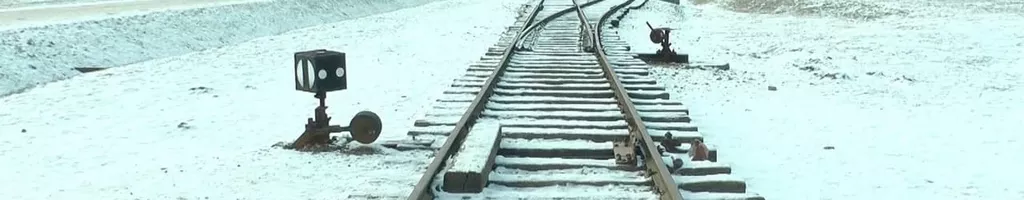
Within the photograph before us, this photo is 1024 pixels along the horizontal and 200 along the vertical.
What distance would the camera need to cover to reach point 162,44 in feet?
59.8

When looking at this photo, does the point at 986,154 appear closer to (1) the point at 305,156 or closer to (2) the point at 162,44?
(1) the point at 305,156

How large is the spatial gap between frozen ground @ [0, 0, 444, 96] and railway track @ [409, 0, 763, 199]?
7.09 m

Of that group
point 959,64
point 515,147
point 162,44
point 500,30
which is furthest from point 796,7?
point 515,147

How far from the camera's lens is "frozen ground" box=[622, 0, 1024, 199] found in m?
6.06

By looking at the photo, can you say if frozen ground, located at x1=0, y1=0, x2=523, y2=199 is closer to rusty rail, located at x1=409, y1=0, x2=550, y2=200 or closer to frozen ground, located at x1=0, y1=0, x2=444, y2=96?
rusty rail, located at x1=409, y1=0, x2=550, y2=200

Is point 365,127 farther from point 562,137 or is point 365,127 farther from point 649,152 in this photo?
point 649,152

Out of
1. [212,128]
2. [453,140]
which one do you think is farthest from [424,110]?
[453,140]

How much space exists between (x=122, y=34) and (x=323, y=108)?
12491 mm

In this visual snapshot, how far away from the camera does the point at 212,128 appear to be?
7.72m

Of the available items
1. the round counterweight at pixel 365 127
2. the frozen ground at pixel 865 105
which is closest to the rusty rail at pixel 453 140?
the round counterweight at pixel 365 127

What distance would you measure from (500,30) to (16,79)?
8567 mm

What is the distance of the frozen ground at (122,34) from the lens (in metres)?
14.0

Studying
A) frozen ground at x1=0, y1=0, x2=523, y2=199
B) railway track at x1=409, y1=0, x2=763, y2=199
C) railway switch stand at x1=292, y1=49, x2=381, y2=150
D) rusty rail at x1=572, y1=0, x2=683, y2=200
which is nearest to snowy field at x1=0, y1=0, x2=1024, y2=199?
frozen ground at x1=0, y1=0, x2=523, y2=199

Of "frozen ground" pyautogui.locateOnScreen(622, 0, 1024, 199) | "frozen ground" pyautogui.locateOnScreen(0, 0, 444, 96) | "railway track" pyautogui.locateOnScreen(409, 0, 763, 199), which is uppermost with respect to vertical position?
"railway track" pyautogui.locateOnScreen(409, 0, 763, 199)
